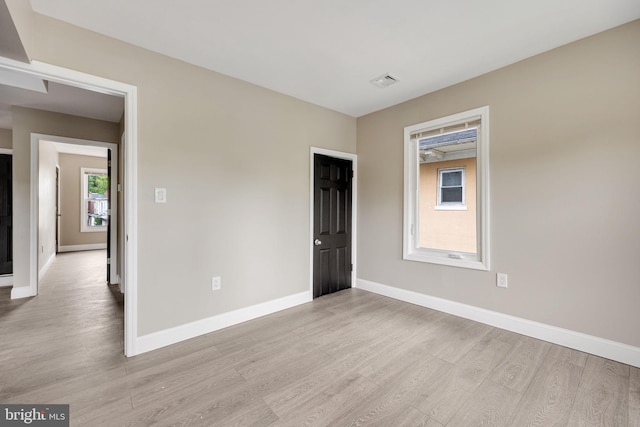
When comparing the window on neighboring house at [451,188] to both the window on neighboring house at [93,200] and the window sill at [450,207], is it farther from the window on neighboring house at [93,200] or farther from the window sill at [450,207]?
the window on neighboring house at [93,200]

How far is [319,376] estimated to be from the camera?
203cm

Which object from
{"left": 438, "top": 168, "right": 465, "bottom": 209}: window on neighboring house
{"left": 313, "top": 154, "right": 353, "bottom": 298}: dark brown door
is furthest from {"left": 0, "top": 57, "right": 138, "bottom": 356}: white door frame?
{"left": 438, "top": 168, "right": 465, "bottom": 209}: window on neighboring house

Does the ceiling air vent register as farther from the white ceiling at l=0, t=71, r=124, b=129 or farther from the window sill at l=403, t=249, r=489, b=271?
the white ceiling at l=0, t=71, r=124, b=129

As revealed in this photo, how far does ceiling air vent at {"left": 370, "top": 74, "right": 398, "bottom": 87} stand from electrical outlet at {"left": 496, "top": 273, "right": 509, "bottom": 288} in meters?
2.40

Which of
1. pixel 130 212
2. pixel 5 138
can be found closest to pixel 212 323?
pixel 130 212

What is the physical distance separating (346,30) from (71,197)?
29.0ft

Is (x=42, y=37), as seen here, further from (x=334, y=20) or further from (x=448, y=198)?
(x=448, y=198)

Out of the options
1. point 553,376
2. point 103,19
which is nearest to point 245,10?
point 103,19

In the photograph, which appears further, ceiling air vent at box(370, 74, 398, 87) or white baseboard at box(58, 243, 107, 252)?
white baseboard at box(58, 243, 107, 252)

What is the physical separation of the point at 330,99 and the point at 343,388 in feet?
10.6

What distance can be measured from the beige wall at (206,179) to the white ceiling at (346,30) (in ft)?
0.72

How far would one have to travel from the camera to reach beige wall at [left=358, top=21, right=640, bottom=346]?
218 cm

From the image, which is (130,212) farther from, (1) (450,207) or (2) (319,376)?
(1) (450,207)

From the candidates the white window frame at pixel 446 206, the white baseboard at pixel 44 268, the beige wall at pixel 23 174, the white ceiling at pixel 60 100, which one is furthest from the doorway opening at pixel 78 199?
the white window frame at pixel 446 206
